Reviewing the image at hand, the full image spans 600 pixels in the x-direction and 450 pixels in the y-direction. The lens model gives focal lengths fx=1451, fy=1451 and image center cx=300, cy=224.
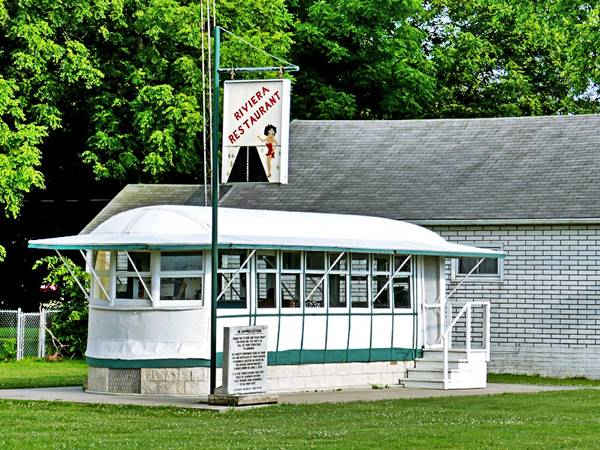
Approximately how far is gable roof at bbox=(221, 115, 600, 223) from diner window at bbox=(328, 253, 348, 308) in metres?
6.56

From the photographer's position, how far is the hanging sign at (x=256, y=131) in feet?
74.1

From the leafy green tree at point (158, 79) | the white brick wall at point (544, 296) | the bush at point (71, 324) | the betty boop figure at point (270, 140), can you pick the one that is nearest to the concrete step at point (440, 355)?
the white brick wall at point (544, 296)

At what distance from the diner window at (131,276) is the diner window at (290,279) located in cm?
264

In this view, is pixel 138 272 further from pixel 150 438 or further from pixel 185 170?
pixel 185 170

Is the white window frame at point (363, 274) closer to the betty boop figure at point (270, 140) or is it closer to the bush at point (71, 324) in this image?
the betty boop figure at point (270, 140)

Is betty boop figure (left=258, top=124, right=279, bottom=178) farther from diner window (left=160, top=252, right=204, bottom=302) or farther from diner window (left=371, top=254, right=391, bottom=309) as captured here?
diner window (left=371, top=254, right=391, bottom=309)

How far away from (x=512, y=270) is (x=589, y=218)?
7.39ft

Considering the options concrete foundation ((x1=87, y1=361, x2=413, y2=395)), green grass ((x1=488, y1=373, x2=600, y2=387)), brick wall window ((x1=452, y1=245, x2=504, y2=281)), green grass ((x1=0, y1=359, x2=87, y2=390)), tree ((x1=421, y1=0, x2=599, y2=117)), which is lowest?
green grass ((x1=0, y1=359, x2=87, y2=390))

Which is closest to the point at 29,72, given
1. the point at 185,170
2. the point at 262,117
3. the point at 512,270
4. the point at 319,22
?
the point at 185,170

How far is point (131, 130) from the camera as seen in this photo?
4375cm

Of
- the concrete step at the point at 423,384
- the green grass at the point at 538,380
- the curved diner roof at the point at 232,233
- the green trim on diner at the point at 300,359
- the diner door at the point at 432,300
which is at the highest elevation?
the curved diner roof at the point at 232,233

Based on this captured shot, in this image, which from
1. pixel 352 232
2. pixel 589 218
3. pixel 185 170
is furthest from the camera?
pixel 185 170

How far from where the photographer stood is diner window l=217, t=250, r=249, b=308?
25484 mm

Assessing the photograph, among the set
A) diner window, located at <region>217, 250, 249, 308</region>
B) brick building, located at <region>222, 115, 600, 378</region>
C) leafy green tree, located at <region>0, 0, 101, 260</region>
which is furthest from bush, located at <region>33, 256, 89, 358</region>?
diner window, located at <region>217, 250, 249, 308</region>
